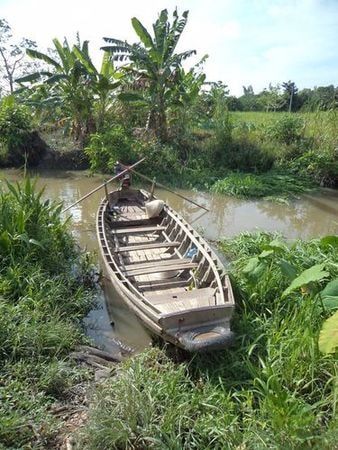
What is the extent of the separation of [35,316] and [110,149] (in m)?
8.45

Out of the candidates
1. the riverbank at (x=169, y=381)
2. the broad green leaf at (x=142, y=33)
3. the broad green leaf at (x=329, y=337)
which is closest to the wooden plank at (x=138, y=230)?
A: the riverbank at (x=169, y=381)

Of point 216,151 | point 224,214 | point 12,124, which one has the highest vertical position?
point 12,124

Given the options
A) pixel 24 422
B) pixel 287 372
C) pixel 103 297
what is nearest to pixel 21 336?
pixel 24 422

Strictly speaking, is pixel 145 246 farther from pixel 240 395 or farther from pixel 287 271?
pixel 240 395

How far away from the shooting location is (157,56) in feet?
36.5

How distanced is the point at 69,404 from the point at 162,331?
2.92 ft

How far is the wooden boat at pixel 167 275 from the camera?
320 cm

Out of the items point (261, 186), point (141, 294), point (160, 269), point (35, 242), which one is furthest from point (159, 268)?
point (261, 186)

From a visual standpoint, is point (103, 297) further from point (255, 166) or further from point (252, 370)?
point (255, 166)

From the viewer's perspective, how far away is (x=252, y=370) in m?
2.81

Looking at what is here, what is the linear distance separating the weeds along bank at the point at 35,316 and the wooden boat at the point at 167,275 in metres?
0.57

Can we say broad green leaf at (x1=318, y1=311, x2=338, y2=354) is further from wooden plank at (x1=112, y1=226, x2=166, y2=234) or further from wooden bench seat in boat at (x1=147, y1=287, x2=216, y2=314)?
wooden plank at (x1=112, y1=226, x2=166, y2=234)

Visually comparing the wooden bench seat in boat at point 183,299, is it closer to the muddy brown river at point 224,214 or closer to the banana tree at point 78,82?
the muddy brown river at point 224,214

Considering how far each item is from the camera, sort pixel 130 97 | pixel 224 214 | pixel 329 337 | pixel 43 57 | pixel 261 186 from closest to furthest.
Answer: pixel 329 337
pixel 224 214
pixel 261 186
pixel 130 97
pixel 43 57
